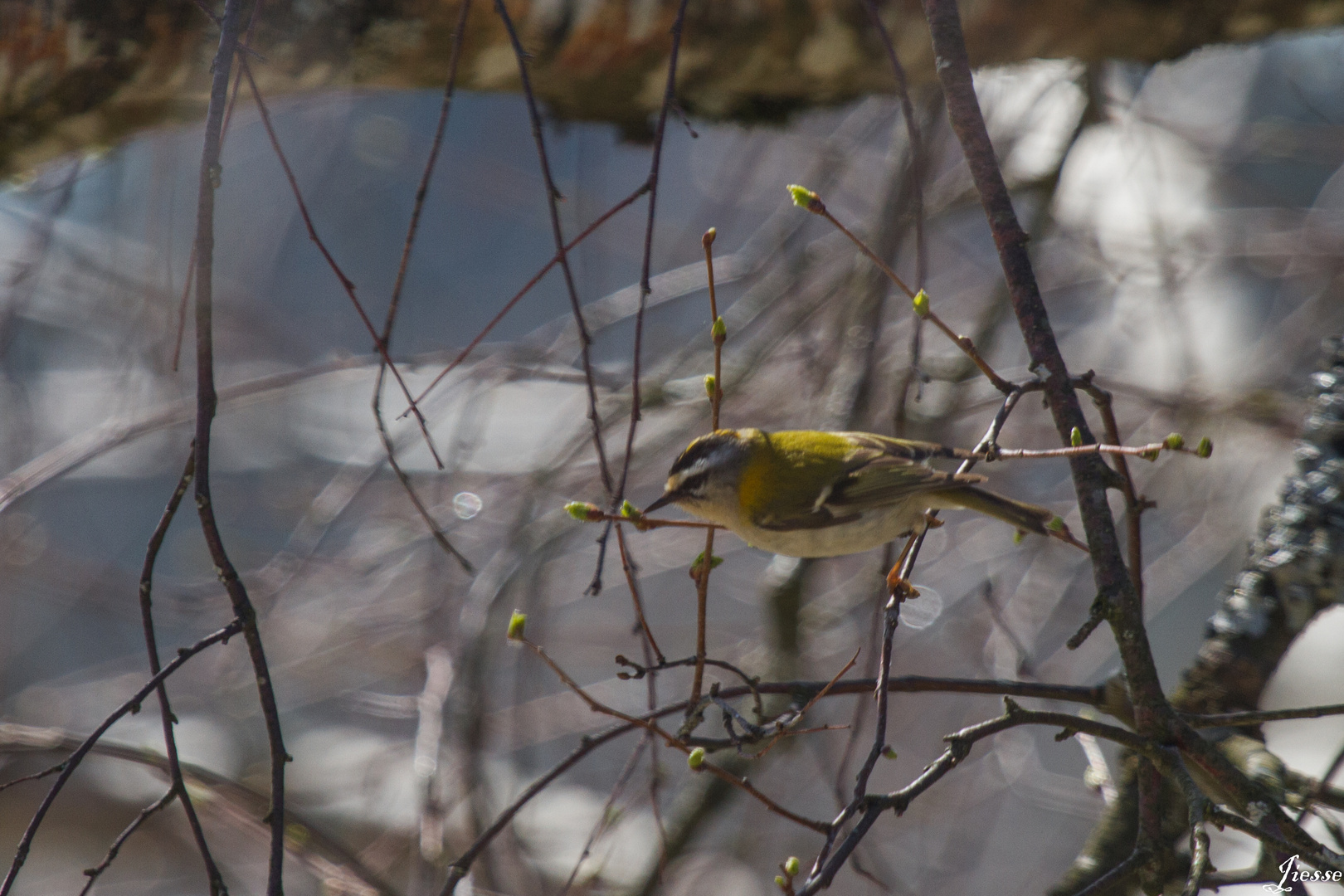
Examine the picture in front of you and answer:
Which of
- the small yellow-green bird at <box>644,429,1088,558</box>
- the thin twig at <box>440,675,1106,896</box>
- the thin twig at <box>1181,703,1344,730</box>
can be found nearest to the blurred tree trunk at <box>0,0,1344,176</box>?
the small yellow-green bird at <box>644,429,1088,558</box>

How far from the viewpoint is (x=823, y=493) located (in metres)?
2.06

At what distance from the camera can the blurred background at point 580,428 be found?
297 centimetres

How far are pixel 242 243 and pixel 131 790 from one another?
3.55 m

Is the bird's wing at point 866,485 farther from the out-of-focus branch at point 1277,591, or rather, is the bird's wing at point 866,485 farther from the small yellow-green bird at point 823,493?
the out-of-focus branch at point 1277,591

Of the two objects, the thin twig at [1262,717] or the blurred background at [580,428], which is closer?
the thin twig at [1262,717]

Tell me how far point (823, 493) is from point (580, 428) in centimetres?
169

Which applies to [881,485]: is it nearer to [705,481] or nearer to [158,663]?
[705,481]

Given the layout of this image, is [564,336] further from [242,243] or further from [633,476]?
[242,243]

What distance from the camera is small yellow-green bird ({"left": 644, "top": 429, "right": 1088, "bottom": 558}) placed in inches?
78.8

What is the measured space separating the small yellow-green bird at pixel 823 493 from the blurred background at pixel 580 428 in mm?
165

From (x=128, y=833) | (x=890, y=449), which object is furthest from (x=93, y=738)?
(x=890, y=449)

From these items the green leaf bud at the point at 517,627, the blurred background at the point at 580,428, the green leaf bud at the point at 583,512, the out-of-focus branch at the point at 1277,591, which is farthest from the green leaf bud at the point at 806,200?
the out-of-focus branch at the point at 1277,591

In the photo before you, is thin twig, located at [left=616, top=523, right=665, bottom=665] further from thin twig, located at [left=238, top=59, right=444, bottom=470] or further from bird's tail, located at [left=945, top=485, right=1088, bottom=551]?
bird's tail, located at [left=945, top=485, right=1088, bottom=551]

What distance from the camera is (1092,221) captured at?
14.3 ft
